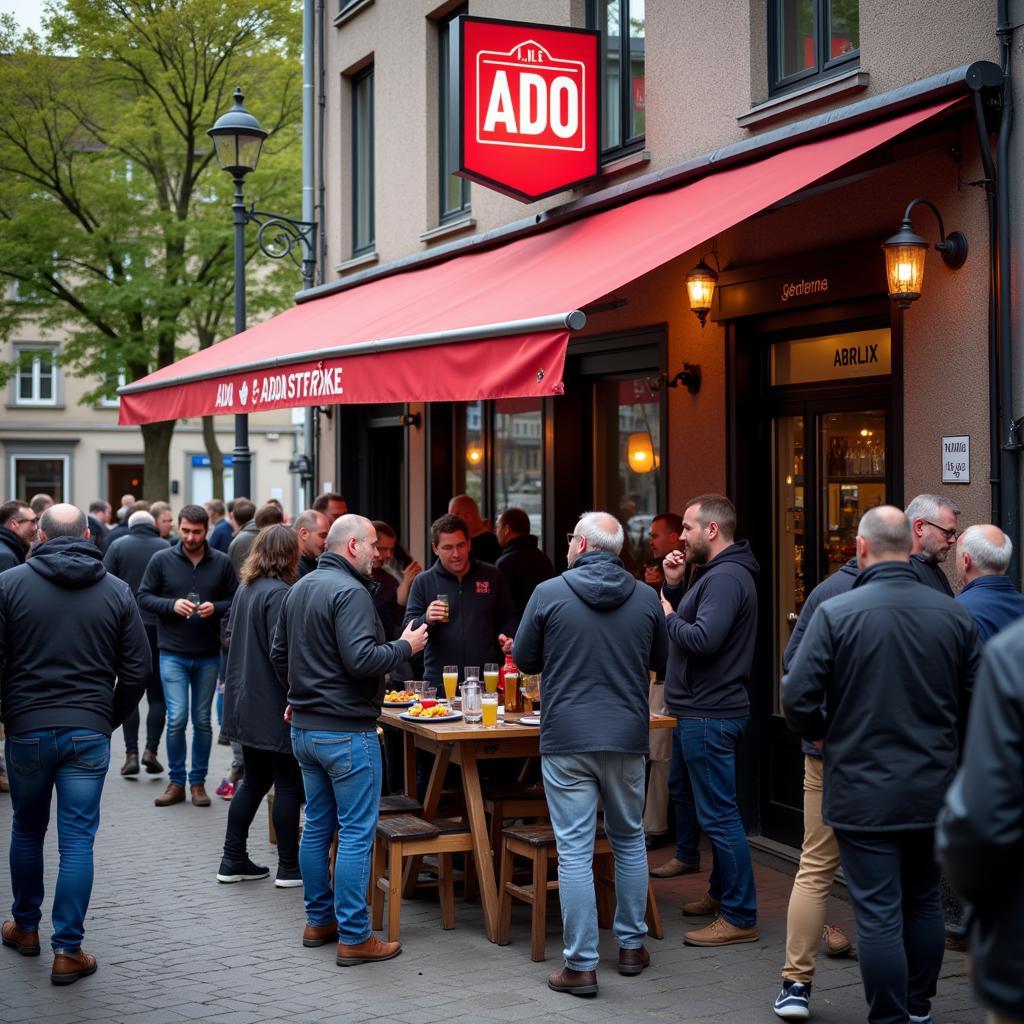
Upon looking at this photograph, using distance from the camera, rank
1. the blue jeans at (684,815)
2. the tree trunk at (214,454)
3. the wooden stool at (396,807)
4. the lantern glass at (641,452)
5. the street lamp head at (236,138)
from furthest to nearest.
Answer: the tree trunk at (214,454) → the street lamp head at (236,138) → the lantern glass at (641,452) → the blue jeans at (684,815) → the wooden stool at (396,807)

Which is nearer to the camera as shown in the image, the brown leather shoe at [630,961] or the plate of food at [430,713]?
the brown leather shoe at [630,961]

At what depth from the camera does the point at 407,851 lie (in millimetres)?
6637

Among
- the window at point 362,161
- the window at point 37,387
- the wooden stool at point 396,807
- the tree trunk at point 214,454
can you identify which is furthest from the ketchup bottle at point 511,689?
the window at point 37,387

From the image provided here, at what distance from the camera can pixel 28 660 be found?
20.1ft

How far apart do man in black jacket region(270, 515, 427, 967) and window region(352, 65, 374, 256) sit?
8662 mm

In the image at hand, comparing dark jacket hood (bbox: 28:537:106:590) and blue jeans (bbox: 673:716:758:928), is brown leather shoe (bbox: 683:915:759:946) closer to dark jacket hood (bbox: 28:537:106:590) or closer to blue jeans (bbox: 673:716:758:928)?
blue jeans (bbox: 673:716:758:928)

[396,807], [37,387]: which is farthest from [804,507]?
[37,387]

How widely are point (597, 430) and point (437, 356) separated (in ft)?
12.5

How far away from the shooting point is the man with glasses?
234 inches

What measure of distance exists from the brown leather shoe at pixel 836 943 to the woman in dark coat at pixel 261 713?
287 centimetres

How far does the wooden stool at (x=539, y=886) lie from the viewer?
6.31m

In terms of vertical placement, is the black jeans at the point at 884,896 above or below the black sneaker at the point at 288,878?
above

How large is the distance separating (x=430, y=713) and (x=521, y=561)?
10.00 feet

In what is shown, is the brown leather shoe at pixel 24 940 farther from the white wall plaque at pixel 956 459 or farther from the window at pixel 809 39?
the window at pixel 809 39
